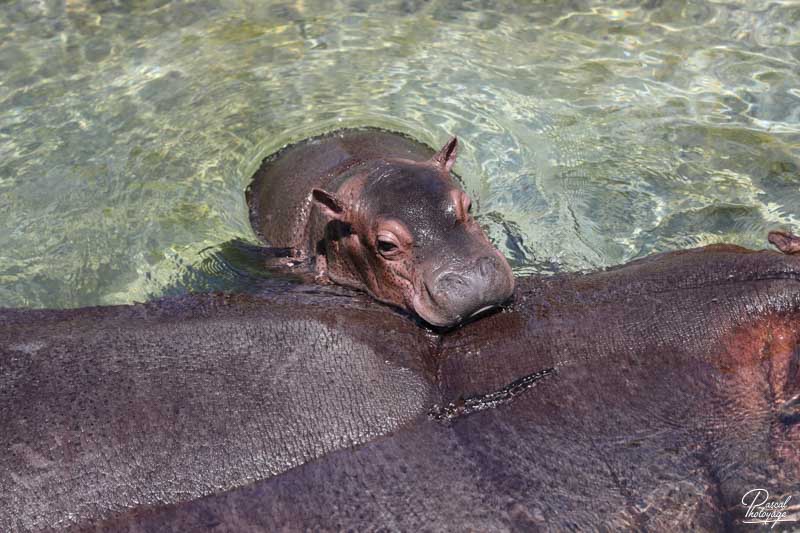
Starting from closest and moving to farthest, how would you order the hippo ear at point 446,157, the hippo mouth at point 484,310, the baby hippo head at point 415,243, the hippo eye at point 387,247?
the hippo mouth at point 484,310 < the baby hippo head at point 415,243 < the hippo eye at point 387,247 < the hippo ear at point 446,157

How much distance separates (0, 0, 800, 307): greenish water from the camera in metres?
5.39

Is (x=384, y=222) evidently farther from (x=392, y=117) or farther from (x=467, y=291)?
(x=392, y=117)

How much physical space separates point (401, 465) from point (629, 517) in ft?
2.31

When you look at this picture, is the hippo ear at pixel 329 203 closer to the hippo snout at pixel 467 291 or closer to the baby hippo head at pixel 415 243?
the baby hippo head at pixel 415 243

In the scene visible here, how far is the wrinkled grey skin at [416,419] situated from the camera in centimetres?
252

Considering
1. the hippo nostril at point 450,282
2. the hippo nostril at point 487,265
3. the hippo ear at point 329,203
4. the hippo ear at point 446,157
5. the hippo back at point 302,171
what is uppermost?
the hippo nostril at point 487,265

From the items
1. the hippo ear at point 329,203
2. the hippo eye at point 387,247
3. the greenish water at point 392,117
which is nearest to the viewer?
the hippo eye at point 387,247

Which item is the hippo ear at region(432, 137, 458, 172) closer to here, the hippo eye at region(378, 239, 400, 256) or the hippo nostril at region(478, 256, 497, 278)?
the hippo eye at region(378, 239, 400, 256)

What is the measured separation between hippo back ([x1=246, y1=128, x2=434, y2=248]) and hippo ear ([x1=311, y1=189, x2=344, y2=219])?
1.58 ft

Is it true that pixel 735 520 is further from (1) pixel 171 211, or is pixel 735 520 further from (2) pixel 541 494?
(1) pixel 171 211

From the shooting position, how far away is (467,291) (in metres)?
3.92

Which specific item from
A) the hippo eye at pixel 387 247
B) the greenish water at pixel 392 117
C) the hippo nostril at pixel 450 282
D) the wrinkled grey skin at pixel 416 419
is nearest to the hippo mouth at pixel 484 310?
the hippo nostril at pixel 450 282

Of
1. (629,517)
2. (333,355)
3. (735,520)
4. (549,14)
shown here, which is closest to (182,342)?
(333,355)

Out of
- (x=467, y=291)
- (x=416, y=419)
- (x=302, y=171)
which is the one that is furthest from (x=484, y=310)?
(x=302, y=171)
